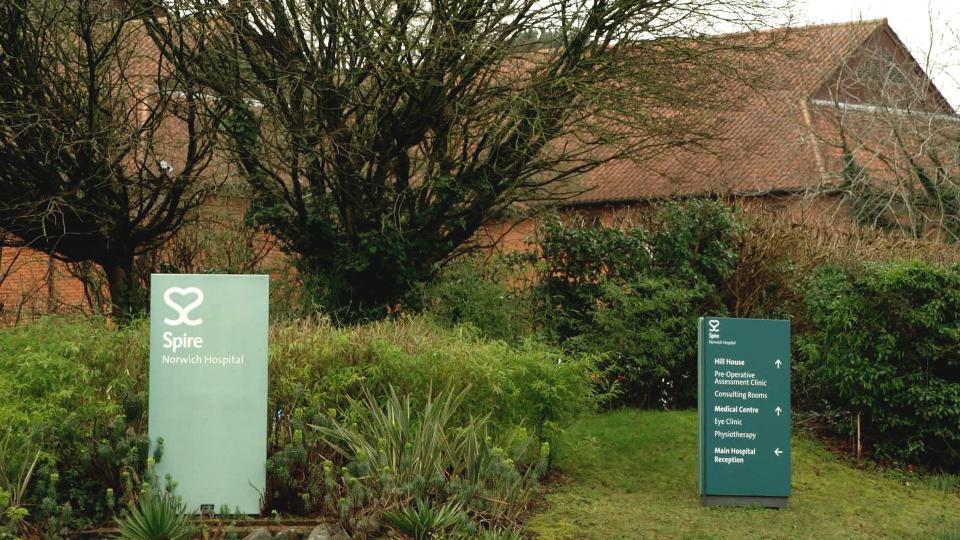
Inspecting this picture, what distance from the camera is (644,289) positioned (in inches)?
592

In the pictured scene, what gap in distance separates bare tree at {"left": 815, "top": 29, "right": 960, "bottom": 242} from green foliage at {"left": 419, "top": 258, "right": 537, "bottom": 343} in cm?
1049

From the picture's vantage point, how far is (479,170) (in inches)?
611

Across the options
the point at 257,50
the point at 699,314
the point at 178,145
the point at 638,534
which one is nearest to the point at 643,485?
the point at 638,534

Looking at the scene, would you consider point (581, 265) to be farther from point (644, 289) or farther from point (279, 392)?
point (279, 392)

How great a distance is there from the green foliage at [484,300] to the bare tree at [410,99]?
21.3 inches

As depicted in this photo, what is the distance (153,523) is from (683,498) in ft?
15.2

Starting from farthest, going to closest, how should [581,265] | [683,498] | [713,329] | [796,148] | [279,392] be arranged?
[796,148] → [581,265] → [683,498] → [713,329] → [279,392]

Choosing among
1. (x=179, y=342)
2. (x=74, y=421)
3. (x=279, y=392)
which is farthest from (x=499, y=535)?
(x=74, y=421)

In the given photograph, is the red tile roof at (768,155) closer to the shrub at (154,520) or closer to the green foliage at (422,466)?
the green foliage at (422,466)

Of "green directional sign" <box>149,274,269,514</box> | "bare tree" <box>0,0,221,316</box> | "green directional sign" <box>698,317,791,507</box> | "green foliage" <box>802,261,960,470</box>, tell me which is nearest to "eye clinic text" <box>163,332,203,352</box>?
"green directional sign" <box>149,274,269,514</box>

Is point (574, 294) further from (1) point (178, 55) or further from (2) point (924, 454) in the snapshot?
(1) point (178, 55)

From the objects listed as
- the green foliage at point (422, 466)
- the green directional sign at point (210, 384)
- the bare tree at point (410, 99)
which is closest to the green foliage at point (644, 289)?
the bare tree at point (410, 99)

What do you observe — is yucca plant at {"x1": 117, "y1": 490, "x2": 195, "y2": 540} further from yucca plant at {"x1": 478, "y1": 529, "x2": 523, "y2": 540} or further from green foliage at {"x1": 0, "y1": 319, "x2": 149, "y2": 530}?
yucca plant at {"x1": 478, "y1": 529, "x2": 523, "y2": 540}

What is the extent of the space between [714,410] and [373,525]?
3.31 meters
